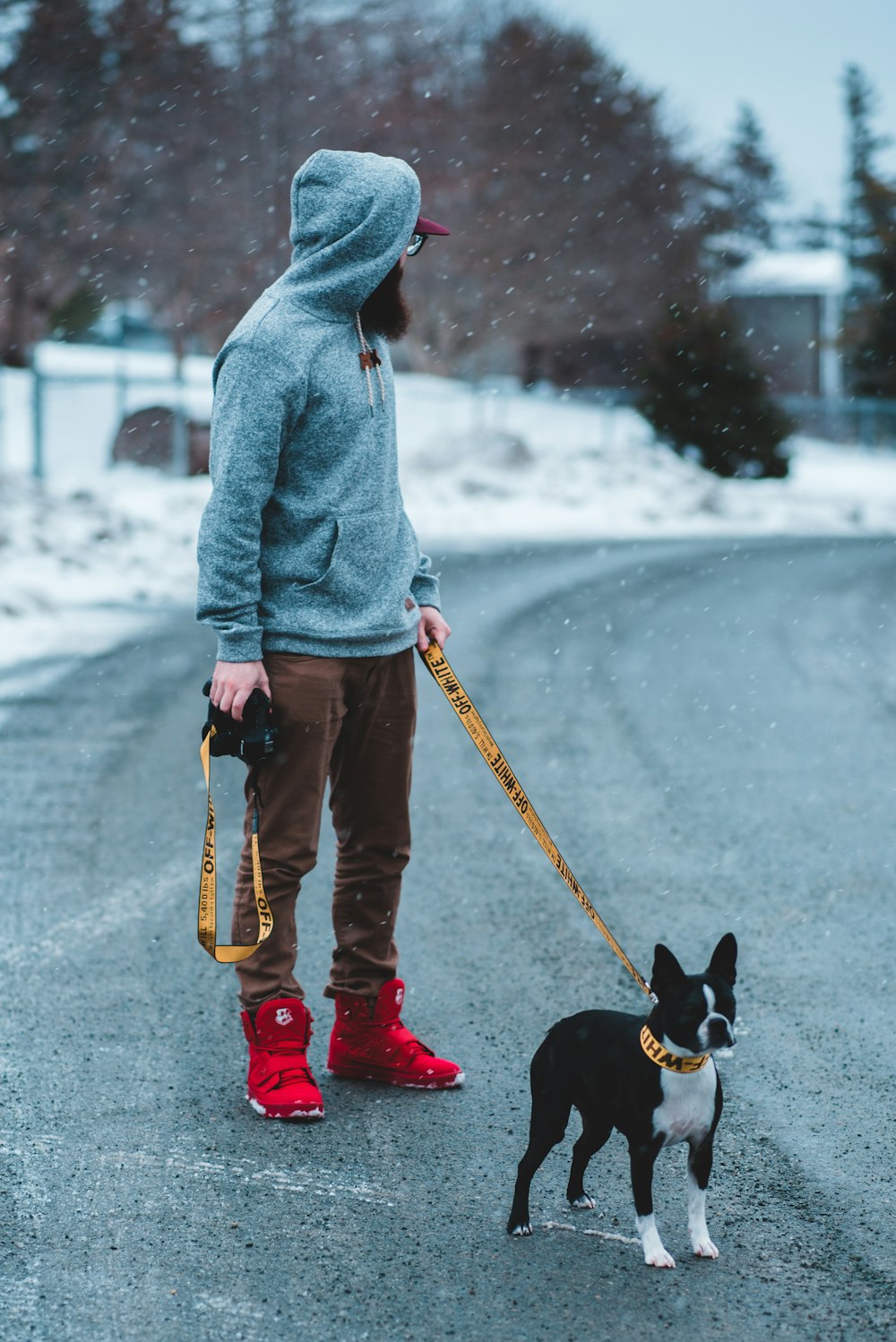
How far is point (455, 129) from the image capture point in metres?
27.1

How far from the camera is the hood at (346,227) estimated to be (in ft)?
10.2

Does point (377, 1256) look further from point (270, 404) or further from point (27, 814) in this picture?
Result: point (27, 814)

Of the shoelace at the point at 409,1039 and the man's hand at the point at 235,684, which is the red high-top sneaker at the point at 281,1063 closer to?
the shoelace at the point at 409,1039

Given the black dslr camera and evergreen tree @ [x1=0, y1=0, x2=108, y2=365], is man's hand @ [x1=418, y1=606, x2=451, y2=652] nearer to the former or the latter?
the black dslr camera

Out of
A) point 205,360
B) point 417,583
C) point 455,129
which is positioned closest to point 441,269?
point 455,129

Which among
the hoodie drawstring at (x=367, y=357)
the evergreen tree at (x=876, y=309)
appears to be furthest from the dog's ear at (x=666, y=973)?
the evergreen tree at (x=876, y=309)

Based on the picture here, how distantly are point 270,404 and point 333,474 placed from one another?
22 centimetres

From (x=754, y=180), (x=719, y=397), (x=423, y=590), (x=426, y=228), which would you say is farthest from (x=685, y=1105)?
(x=754, y=180)

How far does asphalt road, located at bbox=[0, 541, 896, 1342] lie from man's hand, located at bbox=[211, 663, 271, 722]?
3.07 ft

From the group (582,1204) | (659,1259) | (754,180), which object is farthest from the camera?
(754,180)

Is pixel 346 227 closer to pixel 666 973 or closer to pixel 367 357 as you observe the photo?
pixel 367 357

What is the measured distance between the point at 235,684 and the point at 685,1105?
127cm

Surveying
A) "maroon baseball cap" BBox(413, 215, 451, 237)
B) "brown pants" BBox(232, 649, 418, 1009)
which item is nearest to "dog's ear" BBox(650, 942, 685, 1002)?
"brown pants" BBox(232, 649, 418, 1009)

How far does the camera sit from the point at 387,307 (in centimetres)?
326
